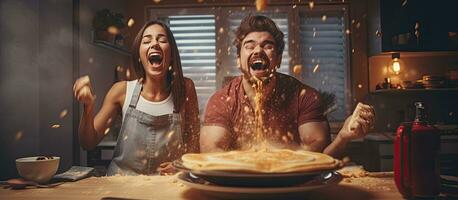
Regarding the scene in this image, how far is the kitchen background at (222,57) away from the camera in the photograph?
9.20 ft

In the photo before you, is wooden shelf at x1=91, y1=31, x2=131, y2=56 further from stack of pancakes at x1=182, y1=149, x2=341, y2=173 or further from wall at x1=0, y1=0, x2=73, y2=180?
stack of pancakes at x1=182, y1=149, x2=341, y2=173

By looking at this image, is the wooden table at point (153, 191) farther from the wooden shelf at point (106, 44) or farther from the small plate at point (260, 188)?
the wooden shelf at point (106, 44)

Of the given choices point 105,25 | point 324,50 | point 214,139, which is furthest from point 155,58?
point 324,50

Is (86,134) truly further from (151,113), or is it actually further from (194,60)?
(194,60)

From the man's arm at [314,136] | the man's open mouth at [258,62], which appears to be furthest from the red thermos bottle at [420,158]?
the man's open mouth at [258,62]

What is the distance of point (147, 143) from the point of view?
206 centimetres

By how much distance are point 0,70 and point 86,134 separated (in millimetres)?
1128

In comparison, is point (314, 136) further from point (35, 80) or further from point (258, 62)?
point (35, 80)

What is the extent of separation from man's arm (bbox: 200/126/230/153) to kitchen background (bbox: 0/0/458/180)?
1489 mm

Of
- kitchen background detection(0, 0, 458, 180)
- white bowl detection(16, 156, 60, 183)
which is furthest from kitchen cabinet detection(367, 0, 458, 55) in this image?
white bowl detection(16, 156, 60, 183)

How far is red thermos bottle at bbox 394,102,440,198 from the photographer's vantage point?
39.2 inches

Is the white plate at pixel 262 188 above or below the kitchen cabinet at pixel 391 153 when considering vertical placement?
above

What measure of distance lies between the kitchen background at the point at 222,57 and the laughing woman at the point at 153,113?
41.1 inches

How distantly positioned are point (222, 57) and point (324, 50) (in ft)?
3.70
